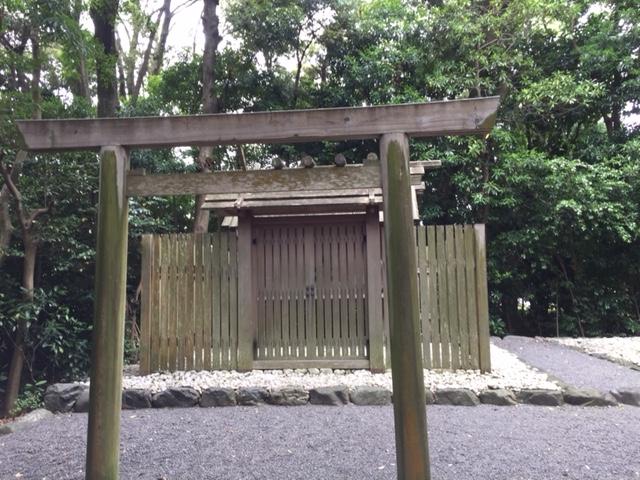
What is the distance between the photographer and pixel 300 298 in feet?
21.8

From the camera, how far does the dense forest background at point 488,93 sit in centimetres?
1022

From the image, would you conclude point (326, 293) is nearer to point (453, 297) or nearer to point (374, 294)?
point (374, 294)

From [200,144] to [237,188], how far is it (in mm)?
409

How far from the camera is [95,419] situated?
3.02m

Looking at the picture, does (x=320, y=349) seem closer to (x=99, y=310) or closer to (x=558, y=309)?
(x=99, y=310)

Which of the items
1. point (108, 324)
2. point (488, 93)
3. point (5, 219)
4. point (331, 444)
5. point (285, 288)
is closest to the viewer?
point (108, 324)

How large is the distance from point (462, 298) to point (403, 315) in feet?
12.1

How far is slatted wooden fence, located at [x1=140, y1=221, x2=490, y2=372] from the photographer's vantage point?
634cm

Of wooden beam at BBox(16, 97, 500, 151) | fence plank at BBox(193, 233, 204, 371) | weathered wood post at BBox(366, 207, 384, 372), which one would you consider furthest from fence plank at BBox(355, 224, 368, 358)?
wooden beam at BBox(16, 97, 500, 151)

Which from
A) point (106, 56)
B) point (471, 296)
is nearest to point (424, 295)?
point (471, 296)

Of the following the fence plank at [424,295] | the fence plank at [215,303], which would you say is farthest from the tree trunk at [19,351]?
the fence plank at [424,295]

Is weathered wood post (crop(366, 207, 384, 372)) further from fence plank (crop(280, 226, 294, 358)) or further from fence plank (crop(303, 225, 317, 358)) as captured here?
fence plank (crop(280, 226, 294, 358))

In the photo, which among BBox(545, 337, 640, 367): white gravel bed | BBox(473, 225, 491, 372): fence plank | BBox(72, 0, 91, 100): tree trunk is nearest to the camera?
BBox(473, 225, 491, 372): fence plank

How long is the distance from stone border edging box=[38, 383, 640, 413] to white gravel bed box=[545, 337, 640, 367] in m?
2.89
